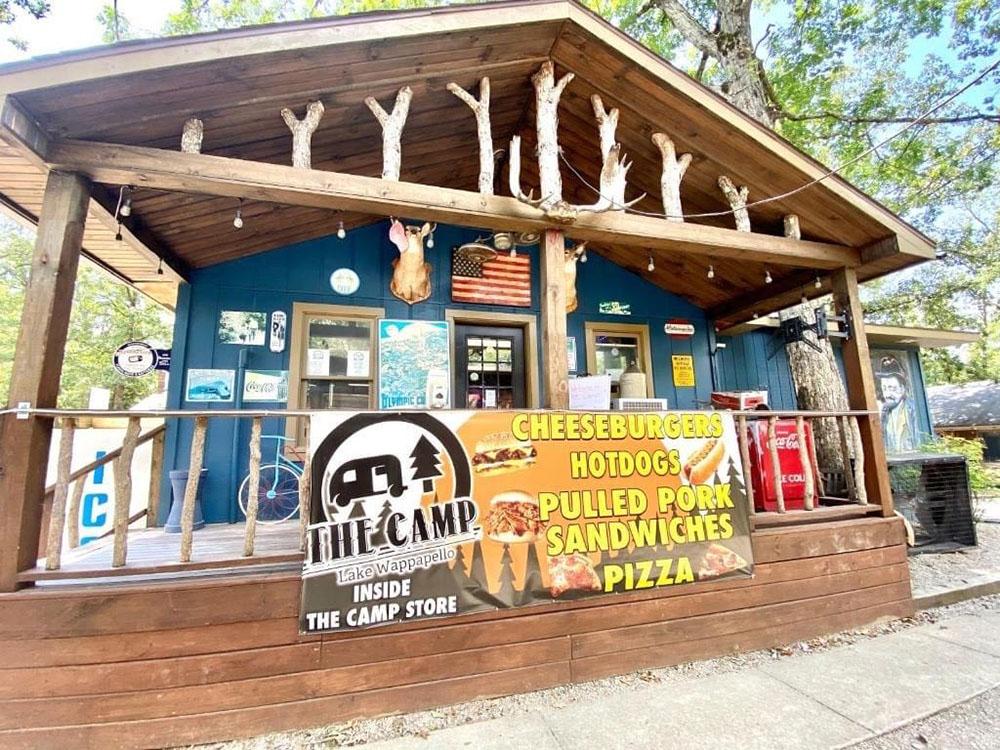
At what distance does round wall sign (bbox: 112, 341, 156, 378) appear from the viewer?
3.87 m

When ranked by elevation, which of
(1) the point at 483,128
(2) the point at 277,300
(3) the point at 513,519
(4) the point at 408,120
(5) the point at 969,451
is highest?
(4) the point at 408,120

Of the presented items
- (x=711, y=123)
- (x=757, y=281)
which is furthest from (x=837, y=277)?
(x=711, y=123)

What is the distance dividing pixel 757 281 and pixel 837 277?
1.08 m

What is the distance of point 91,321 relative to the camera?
599 inches

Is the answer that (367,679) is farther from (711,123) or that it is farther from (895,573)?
(711,123)

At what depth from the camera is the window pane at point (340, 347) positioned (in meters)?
4.60

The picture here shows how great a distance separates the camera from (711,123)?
3.57m

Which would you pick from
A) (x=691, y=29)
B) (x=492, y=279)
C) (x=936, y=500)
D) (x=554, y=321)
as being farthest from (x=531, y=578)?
(x=691, y=29)

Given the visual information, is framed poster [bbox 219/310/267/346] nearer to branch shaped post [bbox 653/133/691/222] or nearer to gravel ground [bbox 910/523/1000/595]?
branch shaped post [bbox 653/133/691/222]

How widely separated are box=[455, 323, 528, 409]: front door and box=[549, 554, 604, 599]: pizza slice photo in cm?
233

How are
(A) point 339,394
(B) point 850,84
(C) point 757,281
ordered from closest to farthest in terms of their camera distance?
(A) point 339,394 < (C) point 757,281 < (B) point 850,84

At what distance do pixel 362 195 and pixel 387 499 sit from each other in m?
1.81

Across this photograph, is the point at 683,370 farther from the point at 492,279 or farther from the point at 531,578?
the point at 531,578

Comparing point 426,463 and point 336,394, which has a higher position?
point 336,394
